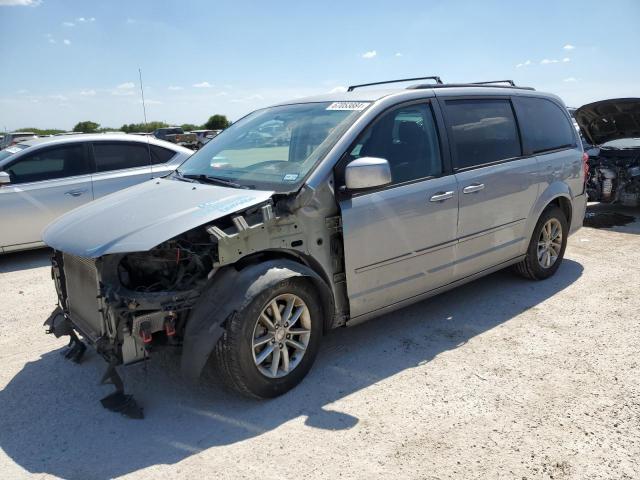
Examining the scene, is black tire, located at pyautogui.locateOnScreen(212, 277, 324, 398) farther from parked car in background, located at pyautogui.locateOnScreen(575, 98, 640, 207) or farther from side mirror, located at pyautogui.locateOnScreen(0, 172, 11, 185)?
parked car in background, located at pyautogui.locateOnScreen(575, 98, 640, 207)

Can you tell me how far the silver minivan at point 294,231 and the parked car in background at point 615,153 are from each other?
4487mm

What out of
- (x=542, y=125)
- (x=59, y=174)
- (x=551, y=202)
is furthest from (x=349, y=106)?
(x=59, y=174)

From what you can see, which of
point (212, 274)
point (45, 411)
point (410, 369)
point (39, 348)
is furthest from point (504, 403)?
point (39, 348)

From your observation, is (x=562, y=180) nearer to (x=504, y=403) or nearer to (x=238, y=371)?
(x=504, y=403)

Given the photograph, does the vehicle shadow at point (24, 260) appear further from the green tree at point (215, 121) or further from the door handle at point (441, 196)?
the green tree at point (215, 121)

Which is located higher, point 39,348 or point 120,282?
point 120,282

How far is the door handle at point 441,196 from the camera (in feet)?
13.5

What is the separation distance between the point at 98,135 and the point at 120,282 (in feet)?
16.4

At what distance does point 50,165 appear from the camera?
7.16 m

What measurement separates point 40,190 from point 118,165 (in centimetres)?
106

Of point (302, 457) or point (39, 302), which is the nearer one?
point (302, 457)

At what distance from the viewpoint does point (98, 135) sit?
757 cm

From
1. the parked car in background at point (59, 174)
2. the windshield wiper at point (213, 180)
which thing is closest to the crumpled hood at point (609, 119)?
the parked car in background at point (59, 174)

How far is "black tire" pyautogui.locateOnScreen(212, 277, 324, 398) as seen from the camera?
10.4ft
